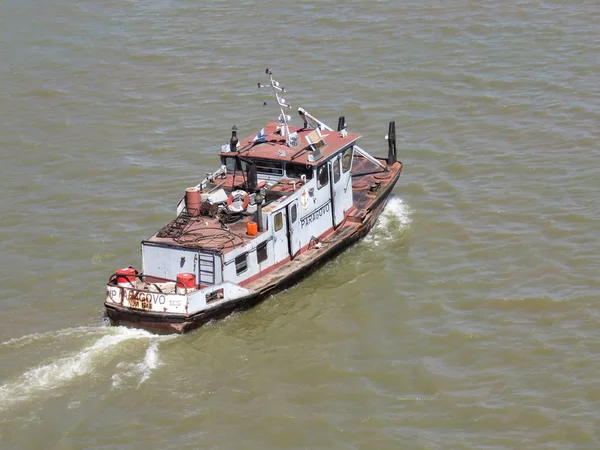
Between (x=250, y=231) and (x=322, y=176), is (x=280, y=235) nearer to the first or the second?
(x=250, y=231)

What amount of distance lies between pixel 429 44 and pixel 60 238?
55.8ft

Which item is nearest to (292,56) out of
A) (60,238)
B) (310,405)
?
(60,238)

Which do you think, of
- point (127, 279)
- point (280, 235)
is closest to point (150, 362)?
point (127, 279)

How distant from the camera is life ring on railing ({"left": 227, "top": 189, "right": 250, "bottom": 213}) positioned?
76.9ft

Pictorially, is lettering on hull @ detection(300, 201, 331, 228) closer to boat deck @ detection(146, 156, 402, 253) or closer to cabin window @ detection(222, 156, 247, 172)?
boat deck @ detection(146, 156, 402, 253)

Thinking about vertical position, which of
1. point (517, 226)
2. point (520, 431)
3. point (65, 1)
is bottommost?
point (520, 431)

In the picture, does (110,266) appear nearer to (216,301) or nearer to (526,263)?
(216,301)

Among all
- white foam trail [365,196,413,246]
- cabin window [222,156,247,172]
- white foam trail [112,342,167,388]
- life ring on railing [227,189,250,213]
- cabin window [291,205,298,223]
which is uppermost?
cabin window [222,156,247,172]

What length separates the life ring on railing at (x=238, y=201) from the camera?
23453 millimetres

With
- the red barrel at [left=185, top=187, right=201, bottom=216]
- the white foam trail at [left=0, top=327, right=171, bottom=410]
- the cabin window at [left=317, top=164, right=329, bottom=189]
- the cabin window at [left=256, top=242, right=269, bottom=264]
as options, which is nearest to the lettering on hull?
the cabin window at [left=317, top=164, right=329, bottom=189]

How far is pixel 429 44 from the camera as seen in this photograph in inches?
1479

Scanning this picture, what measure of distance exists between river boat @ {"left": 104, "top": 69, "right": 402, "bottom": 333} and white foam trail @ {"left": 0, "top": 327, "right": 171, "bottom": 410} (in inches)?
14.0

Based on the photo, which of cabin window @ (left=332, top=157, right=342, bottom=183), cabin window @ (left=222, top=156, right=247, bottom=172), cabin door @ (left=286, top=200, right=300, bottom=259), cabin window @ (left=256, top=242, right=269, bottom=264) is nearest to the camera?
cabin window @ (left=256, top=242, right=269, bottom=264)

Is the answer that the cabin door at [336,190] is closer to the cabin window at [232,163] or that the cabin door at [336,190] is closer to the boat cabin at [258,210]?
the boat cabin at [258,210]
